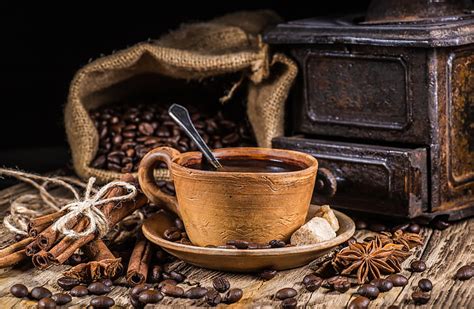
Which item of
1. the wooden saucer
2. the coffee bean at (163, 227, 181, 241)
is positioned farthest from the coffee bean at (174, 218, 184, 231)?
the wooden saucer

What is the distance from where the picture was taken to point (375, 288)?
7.87 feet

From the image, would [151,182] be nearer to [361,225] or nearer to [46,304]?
[46,304]

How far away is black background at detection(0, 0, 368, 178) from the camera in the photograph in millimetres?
4301

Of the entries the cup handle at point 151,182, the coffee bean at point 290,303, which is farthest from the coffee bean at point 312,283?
the cup handle at point 151,182

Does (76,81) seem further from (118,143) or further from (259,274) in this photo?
(259,274)

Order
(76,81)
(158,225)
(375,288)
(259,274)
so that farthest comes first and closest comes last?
(76,81) → (158,225) → (259,274) → (375,288)

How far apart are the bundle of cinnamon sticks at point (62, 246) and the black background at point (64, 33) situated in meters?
1.50

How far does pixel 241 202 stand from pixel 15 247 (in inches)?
25.3

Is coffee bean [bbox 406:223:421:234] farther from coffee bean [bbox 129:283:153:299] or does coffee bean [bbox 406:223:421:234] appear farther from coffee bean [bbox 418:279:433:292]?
coffee bean [bbox 129:283:153:299]

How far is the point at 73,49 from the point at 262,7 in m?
0.86

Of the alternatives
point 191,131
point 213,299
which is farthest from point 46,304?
point 191,131

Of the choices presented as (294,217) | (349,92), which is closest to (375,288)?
(294,217)

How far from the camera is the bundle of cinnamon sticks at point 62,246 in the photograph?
2553 mm

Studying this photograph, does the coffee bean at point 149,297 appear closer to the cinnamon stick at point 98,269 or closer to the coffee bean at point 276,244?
the cinnamon stick at point 98,269
